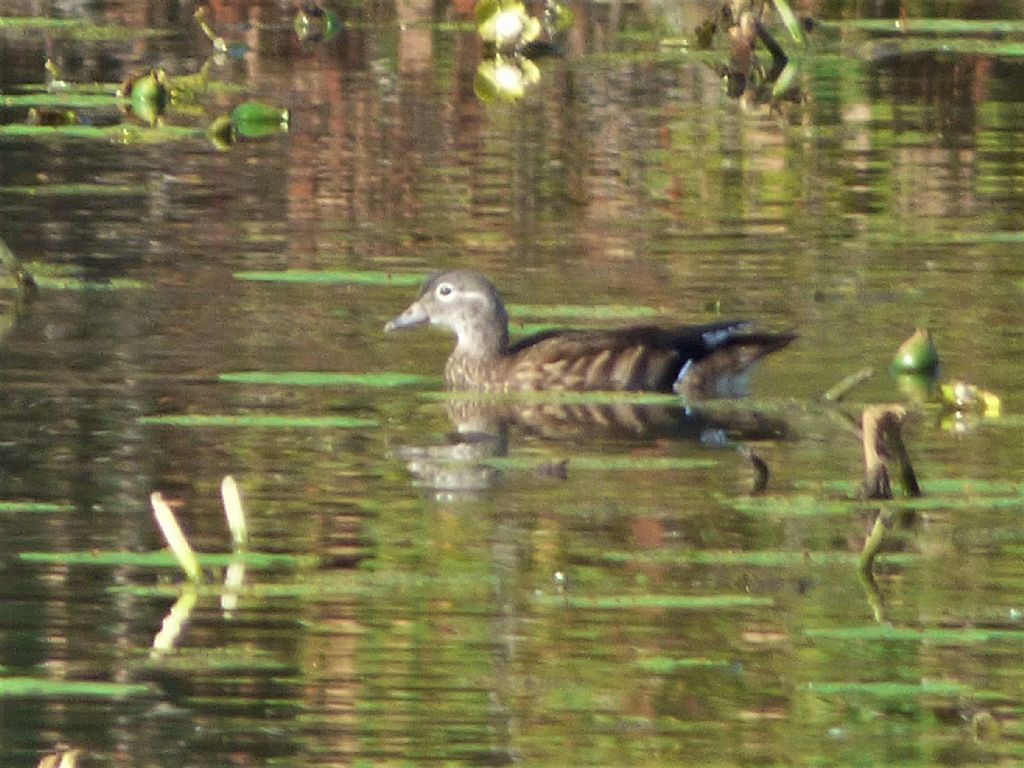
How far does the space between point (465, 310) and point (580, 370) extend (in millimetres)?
748

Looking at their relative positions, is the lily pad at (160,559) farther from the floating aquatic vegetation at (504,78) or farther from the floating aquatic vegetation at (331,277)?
the floating aquatic vegetation at (504,78)

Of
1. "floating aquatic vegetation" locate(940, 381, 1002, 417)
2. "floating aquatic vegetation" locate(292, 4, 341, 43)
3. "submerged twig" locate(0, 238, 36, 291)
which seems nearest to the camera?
"floating aquatic vegetation" locate(940, 381, 1002, 417)

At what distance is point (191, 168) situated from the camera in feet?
55.6

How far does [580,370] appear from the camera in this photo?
11867mm

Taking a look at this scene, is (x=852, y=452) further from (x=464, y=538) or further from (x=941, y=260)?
(x=941, y=260)

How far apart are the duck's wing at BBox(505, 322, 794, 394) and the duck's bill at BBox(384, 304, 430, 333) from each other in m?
0.76

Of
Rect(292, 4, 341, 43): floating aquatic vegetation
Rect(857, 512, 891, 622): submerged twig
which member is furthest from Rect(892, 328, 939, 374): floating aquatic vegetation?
Rect(292, 4, 341, 43): floating aquatic vegetation

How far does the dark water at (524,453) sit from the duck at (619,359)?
0.67ft

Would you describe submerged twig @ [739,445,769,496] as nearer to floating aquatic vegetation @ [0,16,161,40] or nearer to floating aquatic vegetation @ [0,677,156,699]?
floating aquatic vegetation @ [0,677,156,699]

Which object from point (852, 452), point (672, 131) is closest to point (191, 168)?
point (672, 131)

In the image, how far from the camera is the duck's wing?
11.8m

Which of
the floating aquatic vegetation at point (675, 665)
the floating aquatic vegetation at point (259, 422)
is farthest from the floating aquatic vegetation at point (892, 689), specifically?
the floating aquatic vegetation at point (259, 422)

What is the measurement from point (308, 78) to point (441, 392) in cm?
901

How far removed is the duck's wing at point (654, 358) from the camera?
38.9 feet
